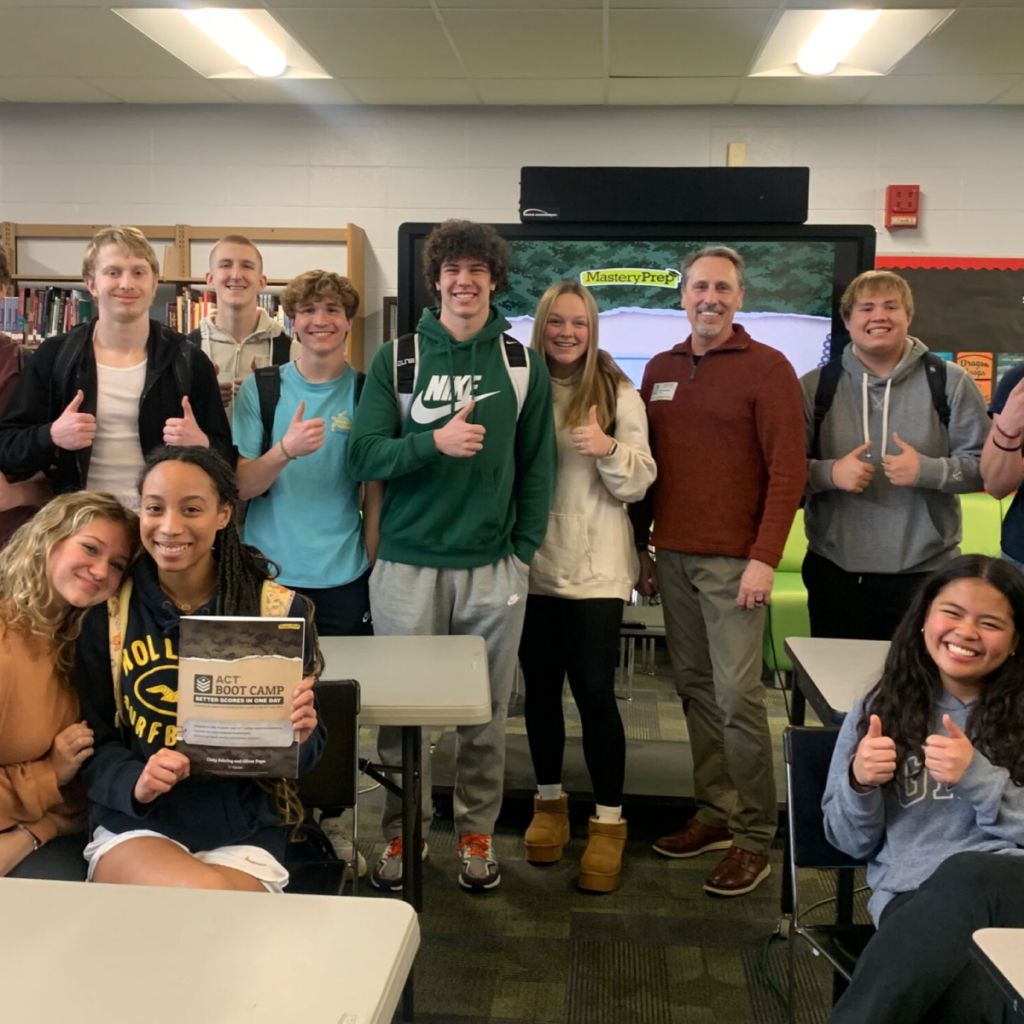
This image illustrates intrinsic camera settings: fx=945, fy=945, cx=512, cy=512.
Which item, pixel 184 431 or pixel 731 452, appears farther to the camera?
pixel 731 452

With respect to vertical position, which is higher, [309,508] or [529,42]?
[529,42]

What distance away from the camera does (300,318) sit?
2352 mm

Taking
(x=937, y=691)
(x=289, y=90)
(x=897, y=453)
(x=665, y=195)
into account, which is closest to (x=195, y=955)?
(x=937, y=691)

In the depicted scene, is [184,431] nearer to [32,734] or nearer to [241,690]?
[32,734]

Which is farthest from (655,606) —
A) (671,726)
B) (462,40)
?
(462,40)

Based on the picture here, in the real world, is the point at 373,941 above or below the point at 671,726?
above

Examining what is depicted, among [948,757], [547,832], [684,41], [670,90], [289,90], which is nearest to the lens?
[948,757]

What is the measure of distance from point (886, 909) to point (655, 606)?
2701 mm

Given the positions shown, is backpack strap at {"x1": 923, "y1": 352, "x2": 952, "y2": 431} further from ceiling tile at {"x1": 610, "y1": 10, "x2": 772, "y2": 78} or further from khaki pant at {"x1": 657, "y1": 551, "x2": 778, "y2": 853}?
ceiling tile at {"x1": 610, "y1": 10, "x2": 772, "y2": 78}

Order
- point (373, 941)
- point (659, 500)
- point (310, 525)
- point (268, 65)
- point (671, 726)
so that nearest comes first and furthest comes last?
point (373, 941) < point (310, 525) < point (659, 500) < point (671, 726) < point (268, 65)

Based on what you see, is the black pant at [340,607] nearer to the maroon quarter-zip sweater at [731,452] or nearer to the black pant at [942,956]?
the maroon quarter-zip sweater at [731,452]

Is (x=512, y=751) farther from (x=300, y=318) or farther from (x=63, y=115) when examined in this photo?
(x=63, y=115)

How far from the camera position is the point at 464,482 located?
2.25m

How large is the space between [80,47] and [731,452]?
12.3 feet
